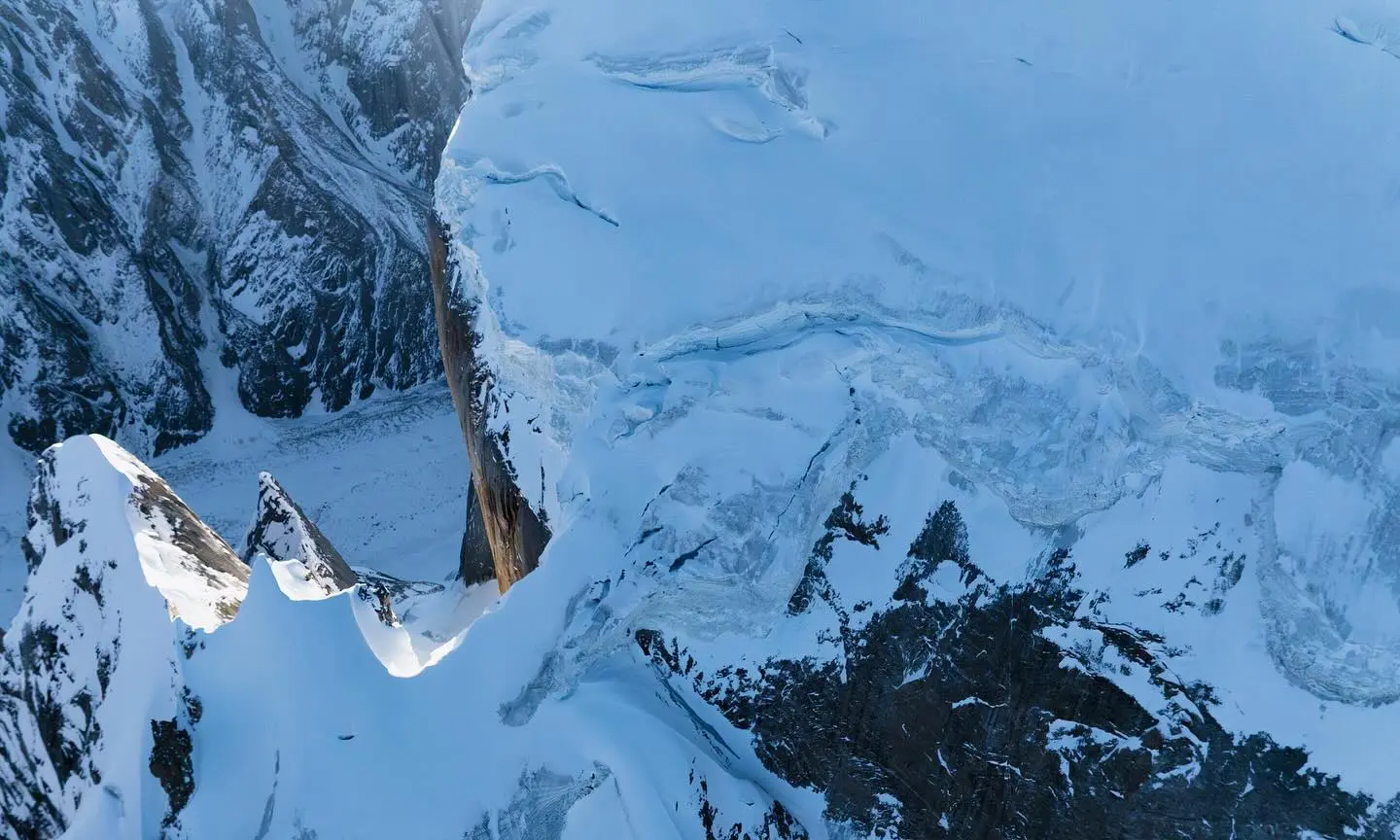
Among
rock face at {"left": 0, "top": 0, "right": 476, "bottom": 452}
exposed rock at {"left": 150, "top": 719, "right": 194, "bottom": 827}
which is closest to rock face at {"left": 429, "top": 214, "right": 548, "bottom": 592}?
exposed rock at {"left": 150, "top": 719, "right": 194, "bottom": 827}

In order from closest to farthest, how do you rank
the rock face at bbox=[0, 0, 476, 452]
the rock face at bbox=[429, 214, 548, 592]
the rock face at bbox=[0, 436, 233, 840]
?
the rock face at bbox=[0, 436, 233, 840] → the rock face at bbox=[429, 214, 548, 592] → the rock face at bbox=[0, 0, 476, 452]

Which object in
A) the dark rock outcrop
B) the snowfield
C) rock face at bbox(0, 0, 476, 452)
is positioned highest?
the snowfield

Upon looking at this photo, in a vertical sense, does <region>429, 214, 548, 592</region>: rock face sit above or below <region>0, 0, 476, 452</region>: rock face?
above

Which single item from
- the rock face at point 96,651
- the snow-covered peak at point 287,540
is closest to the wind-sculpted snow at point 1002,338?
the rock face at point 96,651

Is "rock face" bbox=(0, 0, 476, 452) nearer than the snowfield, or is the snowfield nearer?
the snowfield

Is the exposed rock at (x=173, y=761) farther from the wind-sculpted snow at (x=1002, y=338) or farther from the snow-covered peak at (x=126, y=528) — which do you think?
the wind-sculpted snow at (x=1002, y=338)

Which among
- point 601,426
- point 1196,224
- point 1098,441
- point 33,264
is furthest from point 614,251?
point 33,264

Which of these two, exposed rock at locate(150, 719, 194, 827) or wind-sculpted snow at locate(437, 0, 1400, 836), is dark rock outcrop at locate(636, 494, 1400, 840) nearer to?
wind-sculpted snow at locate(437, 0, 1400, 836)
